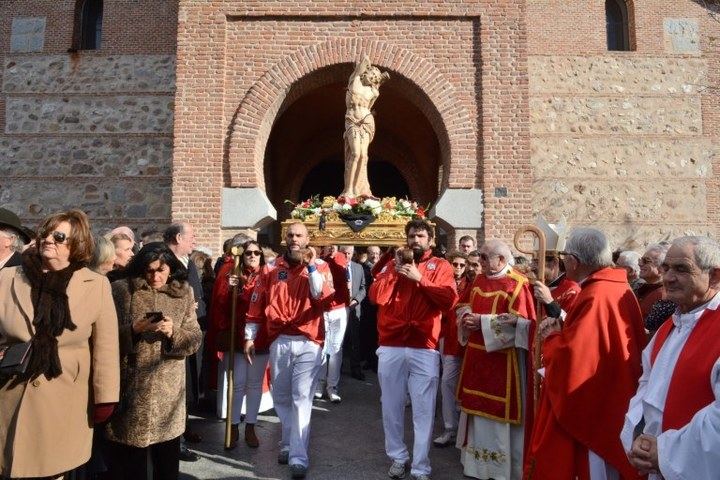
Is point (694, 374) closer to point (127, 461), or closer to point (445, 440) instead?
point (127, 461)

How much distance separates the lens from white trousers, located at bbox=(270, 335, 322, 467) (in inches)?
180

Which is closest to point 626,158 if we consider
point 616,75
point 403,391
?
point 616,75

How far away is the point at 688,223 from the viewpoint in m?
11.9

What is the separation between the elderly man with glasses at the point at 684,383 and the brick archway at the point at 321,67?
6.90 m

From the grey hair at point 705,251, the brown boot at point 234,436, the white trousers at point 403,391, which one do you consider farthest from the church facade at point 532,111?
the grey hair at point 705,251

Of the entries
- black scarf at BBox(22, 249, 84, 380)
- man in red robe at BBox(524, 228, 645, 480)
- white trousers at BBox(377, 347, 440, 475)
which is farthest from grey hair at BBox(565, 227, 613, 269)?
black scarf at BBox(22, 249, 84, 380)

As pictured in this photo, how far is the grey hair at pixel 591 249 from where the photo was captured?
338cm

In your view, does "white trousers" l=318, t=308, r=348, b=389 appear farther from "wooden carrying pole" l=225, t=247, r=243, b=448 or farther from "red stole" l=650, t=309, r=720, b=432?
"red stole" l=650, t=309, r=720, b=432

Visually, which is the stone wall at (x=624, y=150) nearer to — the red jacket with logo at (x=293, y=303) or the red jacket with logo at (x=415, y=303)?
the red jacket with logo at (x=415, y=303)

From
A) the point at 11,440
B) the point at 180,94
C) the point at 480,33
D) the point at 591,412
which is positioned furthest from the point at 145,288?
the point at 480,33

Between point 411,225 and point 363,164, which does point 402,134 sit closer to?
point 363,164

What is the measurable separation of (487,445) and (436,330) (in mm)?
1049

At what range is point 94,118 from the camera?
477 inches

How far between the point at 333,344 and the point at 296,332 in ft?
7.80
